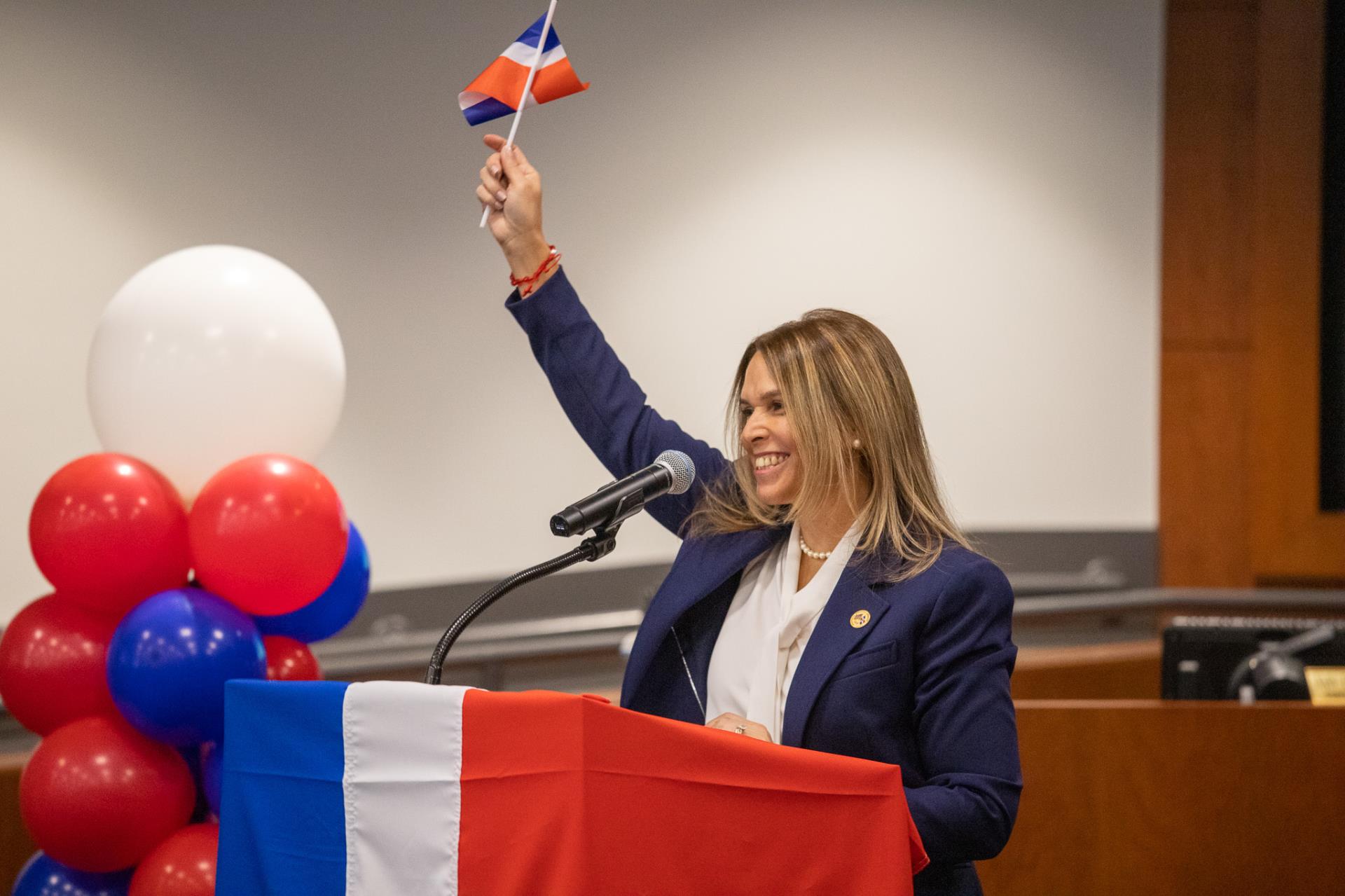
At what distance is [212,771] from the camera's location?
2240 mm

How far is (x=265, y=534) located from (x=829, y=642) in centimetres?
98

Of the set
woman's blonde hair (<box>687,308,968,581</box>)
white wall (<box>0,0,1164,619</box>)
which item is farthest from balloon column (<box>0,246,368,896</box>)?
white wall (<box>0,0,1164,619</box>)

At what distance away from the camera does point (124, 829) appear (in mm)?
2150

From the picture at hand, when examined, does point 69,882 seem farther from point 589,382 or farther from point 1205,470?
point 1205,470

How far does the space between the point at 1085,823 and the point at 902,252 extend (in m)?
2.31

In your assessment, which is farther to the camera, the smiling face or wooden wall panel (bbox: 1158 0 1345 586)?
wooden wall panel (bbox: 1158 0 1345 586)

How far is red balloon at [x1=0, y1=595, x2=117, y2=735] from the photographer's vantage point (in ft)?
7.29

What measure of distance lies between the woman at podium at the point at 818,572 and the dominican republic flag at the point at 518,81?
9 centimetres

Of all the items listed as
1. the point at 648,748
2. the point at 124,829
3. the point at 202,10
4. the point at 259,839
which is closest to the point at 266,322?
the point at 124,829

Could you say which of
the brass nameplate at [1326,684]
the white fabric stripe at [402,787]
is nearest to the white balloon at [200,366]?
the white fabric stripe at [402,787]

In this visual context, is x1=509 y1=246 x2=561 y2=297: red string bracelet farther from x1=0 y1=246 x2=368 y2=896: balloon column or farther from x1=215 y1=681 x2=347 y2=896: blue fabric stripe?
x1=215 y1=681 x2=347 y2=896: blue fabric stripe

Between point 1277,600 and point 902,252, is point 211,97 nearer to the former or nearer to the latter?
point 902,252

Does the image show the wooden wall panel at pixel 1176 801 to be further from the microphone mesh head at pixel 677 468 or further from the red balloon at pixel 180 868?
the red balloon at pixel 180 868

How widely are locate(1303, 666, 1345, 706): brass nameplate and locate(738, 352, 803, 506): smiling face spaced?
143 cm
